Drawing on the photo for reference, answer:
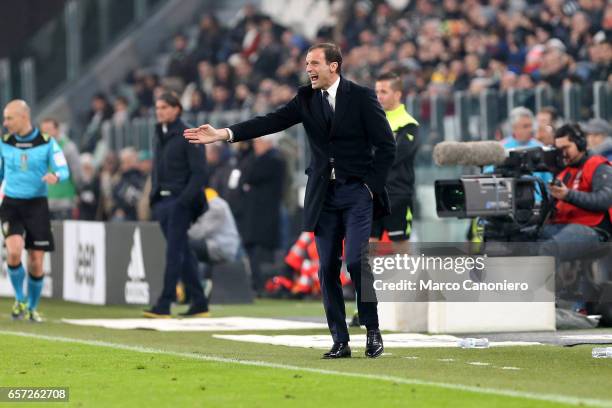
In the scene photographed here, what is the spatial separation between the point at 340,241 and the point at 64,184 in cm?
1191

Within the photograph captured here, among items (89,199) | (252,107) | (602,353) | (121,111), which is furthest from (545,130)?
(121,111)

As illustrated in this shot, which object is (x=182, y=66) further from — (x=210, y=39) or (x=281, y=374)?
(x=281, y=374)

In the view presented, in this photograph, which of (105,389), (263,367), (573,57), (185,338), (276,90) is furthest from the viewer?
(276,90)

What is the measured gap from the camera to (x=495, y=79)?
21297 mm

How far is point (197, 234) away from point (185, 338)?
543 centimetres

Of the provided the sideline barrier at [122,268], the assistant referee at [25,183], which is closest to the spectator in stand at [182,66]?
the sideline barrier at [122,268]

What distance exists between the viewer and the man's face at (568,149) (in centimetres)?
1501

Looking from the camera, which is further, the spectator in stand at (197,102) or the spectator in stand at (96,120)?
the spectator in stand at (96,120)

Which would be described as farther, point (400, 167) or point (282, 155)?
point (282, 155)

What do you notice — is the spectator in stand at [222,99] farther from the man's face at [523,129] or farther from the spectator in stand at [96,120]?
the man's face at [523,129]

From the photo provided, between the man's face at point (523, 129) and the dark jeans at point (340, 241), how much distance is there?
18.3ft

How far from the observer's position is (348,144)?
1127 centimetres

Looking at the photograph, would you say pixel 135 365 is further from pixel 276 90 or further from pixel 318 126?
pixel 276 90

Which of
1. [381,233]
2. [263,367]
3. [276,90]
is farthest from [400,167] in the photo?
[276,90]
